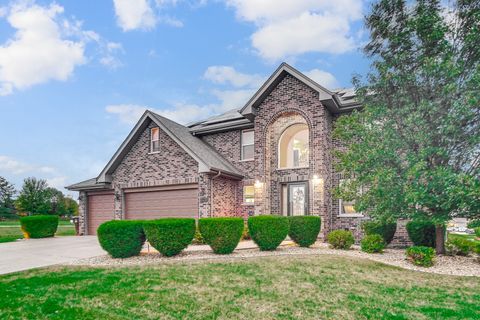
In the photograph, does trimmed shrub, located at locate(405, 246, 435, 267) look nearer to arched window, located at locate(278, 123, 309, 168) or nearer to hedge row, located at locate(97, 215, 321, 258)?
hedge row, located at locate(97, 215, 321, 258)

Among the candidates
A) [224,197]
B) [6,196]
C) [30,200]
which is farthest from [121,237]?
[6,196]

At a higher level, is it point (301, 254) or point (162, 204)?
point (162, 204)

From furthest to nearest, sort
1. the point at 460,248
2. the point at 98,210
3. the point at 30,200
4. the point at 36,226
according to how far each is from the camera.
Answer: the point at 30,200 < the point at 98,210 < the point at 36,226 < the point at 460,248

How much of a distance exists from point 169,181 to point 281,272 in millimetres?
9185

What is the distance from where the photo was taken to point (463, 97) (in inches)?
331

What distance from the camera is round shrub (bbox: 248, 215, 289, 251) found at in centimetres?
1025

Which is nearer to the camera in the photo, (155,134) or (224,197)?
(224,197)

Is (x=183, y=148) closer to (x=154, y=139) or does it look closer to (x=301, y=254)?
(x=154, y=139)

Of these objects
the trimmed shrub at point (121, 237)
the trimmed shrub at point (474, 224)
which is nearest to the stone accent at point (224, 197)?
the trimmed shrub at point (121, 237)

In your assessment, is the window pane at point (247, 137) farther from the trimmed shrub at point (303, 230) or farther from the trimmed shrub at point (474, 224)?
the trimmed shrub at point (474, 224)

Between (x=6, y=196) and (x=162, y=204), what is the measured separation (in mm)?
71332

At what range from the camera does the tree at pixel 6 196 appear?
202ft

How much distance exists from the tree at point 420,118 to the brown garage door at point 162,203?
7.30 metres

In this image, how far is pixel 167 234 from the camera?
9.45 m
